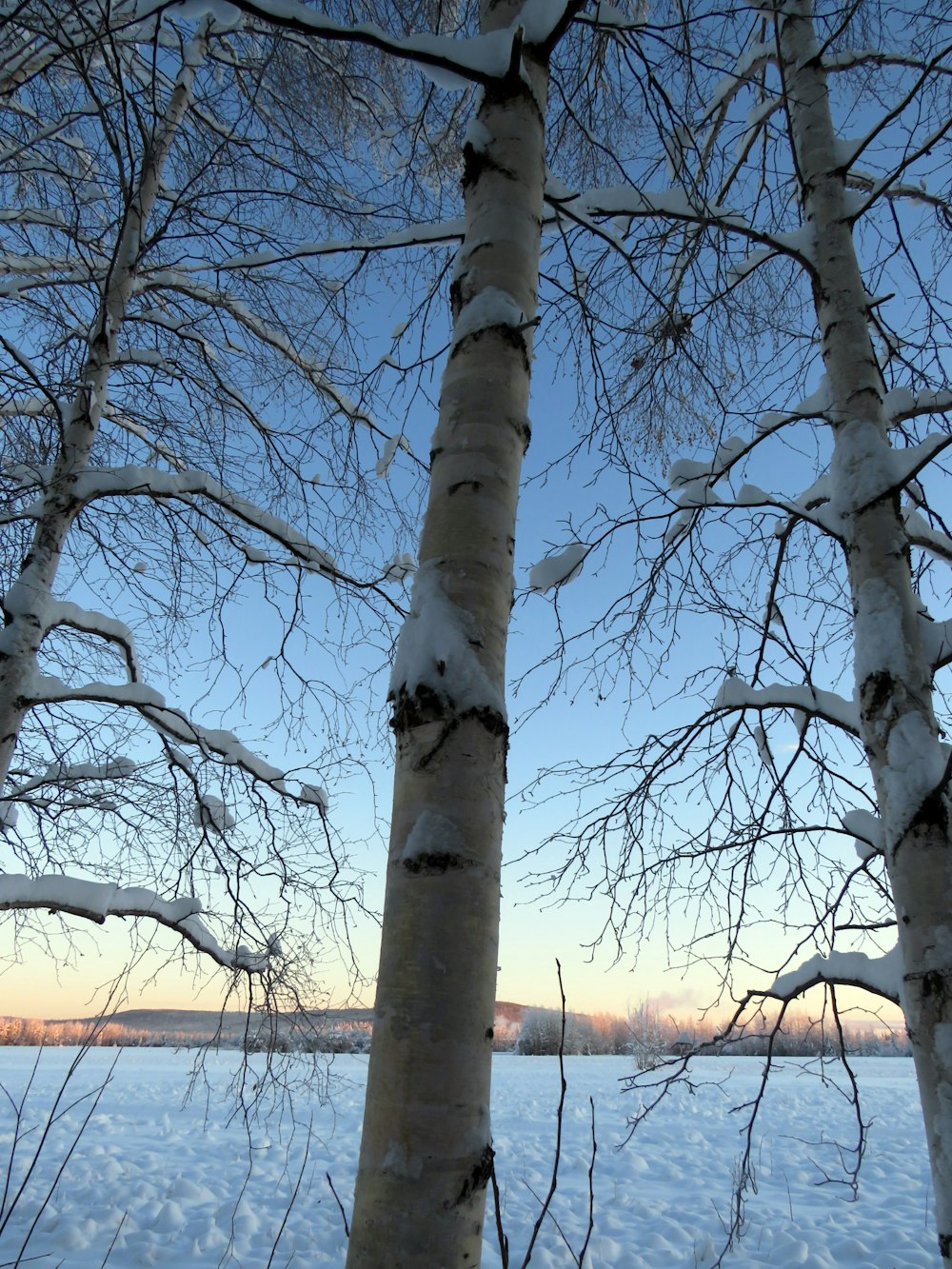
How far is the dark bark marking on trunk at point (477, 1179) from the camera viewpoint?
2.68ft

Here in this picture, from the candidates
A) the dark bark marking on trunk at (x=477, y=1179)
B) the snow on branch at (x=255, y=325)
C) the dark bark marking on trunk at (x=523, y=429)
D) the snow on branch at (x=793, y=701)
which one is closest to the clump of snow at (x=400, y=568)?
the snow on branch at (x=255, y=325)

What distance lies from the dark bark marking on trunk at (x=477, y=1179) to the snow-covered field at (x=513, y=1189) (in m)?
1.46

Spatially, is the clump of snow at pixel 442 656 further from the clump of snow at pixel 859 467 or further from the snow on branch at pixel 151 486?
the snow on branch at pixel 151 486

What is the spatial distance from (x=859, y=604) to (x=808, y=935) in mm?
1372

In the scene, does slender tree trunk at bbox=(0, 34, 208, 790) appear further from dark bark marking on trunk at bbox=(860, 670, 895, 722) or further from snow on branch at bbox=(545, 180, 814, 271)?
dark bark marking on trunk at bbox=(860, 670, 895, 722)

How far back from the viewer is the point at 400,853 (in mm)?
970

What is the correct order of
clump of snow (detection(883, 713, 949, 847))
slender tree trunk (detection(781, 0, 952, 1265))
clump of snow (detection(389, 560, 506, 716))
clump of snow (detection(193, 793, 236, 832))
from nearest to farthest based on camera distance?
clump of snow (detection(389, 560, 506, 716))
slender tree trunk (detection(781, 0, 952, 1265))
clump of snow (detection(883, 713, 949, 847))
clump of snow (detection(193, 793, 236, 832))

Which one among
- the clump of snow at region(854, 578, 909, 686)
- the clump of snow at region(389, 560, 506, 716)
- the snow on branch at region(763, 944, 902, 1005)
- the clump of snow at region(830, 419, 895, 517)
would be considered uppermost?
the clump of snow at region(830, 419, 895, 517)

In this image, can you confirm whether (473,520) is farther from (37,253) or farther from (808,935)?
(37,253)

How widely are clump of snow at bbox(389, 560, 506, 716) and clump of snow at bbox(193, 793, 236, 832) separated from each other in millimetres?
3010

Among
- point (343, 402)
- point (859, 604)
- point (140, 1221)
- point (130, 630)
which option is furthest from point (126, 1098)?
point (859, 604)

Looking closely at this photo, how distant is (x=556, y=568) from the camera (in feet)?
7.48

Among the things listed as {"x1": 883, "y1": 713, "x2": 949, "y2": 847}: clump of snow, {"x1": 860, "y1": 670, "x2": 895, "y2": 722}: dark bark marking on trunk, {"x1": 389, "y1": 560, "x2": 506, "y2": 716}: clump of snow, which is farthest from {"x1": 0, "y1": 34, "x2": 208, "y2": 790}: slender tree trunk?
{"x1": 883, "y1": 713, "x2": 949, "y2": 847}: clump of snow

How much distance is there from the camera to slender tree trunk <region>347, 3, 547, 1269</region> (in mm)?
820
